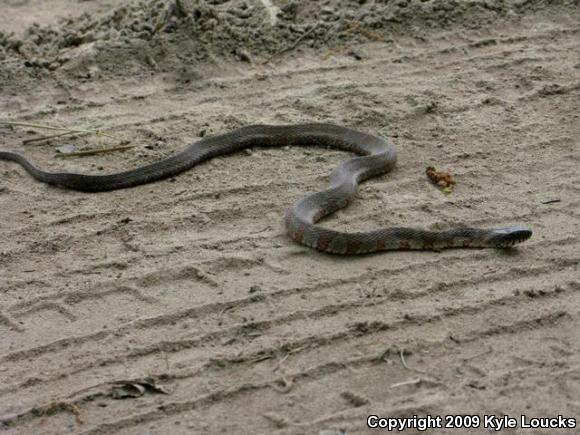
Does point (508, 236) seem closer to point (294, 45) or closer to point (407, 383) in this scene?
point (407, 383)

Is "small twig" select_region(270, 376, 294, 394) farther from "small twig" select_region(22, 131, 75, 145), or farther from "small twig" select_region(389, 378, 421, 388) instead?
"small twig" select_region(22, 131, 75, 145)

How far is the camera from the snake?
17.5 ft

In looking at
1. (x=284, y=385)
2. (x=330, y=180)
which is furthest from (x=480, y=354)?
(x=330, y=180)

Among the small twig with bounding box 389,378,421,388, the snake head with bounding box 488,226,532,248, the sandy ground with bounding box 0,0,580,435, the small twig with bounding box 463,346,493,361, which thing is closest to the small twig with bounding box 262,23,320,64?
the sandy ground with bounding box 0,0,580,435

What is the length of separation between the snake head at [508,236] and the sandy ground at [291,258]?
0.21 ft

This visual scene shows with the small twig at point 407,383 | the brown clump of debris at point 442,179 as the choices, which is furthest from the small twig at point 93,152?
the small twig at point 407,383

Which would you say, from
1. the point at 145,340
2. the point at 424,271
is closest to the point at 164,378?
the point at 145,340

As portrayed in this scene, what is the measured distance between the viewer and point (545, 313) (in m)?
4.70

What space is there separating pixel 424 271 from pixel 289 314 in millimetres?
939

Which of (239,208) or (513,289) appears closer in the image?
(513,289)

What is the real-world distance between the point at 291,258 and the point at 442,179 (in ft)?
4.73

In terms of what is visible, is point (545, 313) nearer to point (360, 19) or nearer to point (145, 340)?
point (145, 340)

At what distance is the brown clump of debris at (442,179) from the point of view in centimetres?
604

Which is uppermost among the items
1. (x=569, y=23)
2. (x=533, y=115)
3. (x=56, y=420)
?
(x=569, y=23)
